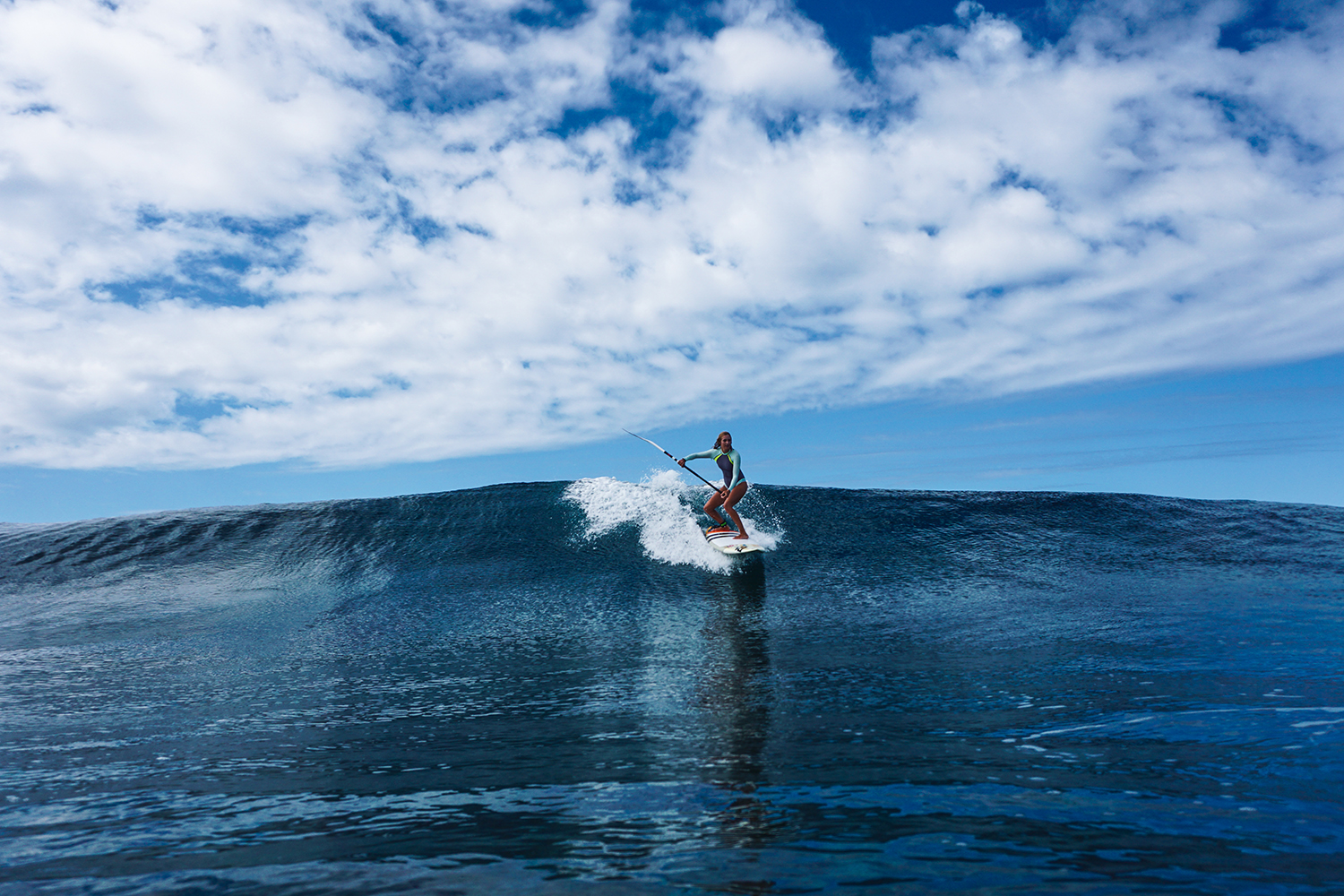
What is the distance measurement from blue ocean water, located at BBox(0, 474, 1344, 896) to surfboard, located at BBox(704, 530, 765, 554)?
0.26 metres

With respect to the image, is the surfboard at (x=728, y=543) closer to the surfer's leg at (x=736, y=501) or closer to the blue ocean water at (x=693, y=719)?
the surfer's leg at (x=736, y=501)

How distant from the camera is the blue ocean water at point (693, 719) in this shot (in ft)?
8.35

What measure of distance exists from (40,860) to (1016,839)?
3.98 m

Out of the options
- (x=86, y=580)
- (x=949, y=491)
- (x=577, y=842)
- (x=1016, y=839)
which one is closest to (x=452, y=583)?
(x=86, y=580)

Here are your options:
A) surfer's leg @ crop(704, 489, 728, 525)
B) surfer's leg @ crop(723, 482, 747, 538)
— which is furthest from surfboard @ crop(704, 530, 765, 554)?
surfer's leg @ crop(704, 489, 728, 525)

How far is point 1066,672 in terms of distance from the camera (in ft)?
17.3

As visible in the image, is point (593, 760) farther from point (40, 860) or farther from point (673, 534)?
point (673, 534)

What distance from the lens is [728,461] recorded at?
10047mm

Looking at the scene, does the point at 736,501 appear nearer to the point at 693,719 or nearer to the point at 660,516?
the point at 660,516

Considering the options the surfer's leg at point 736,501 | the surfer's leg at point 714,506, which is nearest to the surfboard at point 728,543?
the surfer's leg at point 736,501

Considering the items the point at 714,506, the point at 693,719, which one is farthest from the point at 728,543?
the point at 693,719

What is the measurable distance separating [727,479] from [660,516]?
2416mm

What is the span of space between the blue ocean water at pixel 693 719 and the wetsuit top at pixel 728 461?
132 cm

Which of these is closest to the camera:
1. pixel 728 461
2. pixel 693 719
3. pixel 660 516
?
pixel 693 719
